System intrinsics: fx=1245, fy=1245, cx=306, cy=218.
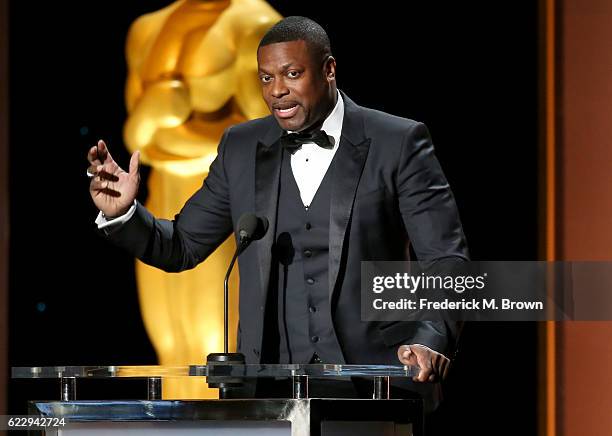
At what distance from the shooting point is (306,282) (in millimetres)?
2432

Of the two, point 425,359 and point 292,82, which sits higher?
point 292,82

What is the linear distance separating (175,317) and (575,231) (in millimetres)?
1196

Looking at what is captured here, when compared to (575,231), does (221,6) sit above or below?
above

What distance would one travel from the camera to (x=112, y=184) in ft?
7.66

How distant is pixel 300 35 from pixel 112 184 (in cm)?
51

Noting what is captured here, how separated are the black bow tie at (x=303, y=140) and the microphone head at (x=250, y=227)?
1.17 feet

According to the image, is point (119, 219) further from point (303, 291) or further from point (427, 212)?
point (427, 212)

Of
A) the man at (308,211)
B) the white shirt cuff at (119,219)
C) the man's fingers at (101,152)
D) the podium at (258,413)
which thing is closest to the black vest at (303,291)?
the man at (308,211)

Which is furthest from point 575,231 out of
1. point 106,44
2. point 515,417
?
point 106,44

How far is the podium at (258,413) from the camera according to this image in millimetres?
1831

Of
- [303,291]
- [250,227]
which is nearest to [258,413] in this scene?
[250,227]

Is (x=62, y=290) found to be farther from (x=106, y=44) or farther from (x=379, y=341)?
(x=379, y=341)

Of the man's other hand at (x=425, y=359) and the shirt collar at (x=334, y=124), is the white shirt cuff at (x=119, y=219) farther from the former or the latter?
the man's other hand at (x=425, y=359)

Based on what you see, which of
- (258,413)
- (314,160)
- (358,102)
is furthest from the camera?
(358,102)
